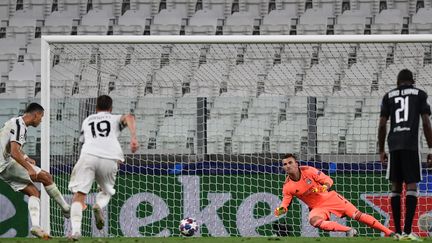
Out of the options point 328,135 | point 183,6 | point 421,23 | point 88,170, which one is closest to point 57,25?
point 183,6

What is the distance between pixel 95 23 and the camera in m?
20.6

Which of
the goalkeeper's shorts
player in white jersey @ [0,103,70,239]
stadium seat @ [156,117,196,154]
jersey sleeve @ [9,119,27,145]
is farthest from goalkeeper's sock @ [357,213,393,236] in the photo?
jersey sleeve @ [9,119,27,145]

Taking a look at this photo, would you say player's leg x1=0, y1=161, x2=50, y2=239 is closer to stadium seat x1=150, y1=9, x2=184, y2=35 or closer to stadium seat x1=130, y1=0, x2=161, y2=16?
stadium seat x1=150, y1=9, x2=184, y2=35

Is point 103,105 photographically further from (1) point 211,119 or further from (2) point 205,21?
(2) point 205,21

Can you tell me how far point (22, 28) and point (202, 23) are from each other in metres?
3.33

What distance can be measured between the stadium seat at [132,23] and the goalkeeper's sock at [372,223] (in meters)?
8.06

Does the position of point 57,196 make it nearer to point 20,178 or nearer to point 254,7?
point 20,178

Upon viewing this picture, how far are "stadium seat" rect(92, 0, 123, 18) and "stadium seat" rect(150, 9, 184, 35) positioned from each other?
86cm

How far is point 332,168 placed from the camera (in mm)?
14281

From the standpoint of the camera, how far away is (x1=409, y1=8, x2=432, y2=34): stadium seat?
19.7 metres

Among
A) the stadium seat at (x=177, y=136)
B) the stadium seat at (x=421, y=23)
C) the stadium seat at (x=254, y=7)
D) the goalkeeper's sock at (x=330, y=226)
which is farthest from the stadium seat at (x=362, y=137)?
the stadium seat at (x=254, y=7)

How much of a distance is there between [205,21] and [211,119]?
20.2 ft

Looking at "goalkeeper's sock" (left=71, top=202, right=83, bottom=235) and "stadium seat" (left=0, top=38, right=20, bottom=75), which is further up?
"stadium seat" (left=0, top=38, right=20, bottom=75)

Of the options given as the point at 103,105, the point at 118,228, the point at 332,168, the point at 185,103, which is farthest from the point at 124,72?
the point at 103,105
